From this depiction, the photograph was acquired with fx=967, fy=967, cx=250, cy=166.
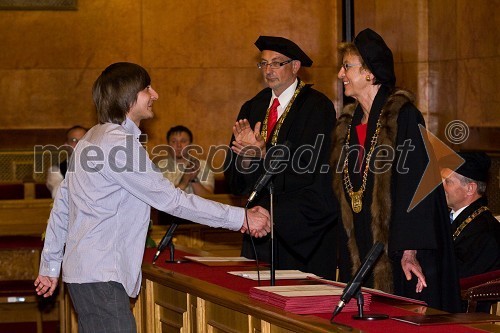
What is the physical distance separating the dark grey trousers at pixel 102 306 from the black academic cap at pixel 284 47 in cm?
191

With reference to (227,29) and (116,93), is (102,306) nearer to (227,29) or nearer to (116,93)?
(116,93)

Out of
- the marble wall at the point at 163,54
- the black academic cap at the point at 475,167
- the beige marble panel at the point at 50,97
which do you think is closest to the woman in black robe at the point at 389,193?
the black academic cap at the point at 475,167

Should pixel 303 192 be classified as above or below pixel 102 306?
above

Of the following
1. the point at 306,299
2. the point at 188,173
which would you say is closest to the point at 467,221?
the point at 306,299

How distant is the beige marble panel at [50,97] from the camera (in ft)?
37.3

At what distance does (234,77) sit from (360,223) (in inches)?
303

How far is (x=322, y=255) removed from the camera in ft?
16.8

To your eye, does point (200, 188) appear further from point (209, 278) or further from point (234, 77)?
point (209, 278)

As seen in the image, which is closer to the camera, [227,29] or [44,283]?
[44,283]

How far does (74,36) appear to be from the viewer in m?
11.5

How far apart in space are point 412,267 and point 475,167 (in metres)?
1.31

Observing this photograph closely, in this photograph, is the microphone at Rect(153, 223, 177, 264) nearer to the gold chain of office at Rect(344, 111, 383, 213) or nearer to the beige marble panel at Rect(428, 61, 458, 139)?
the gold chain of office at Rect(344, 111, 383, 213)

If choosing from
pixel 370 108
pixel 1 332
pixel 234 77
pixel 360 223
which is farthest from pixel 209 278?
pixel 234 77
